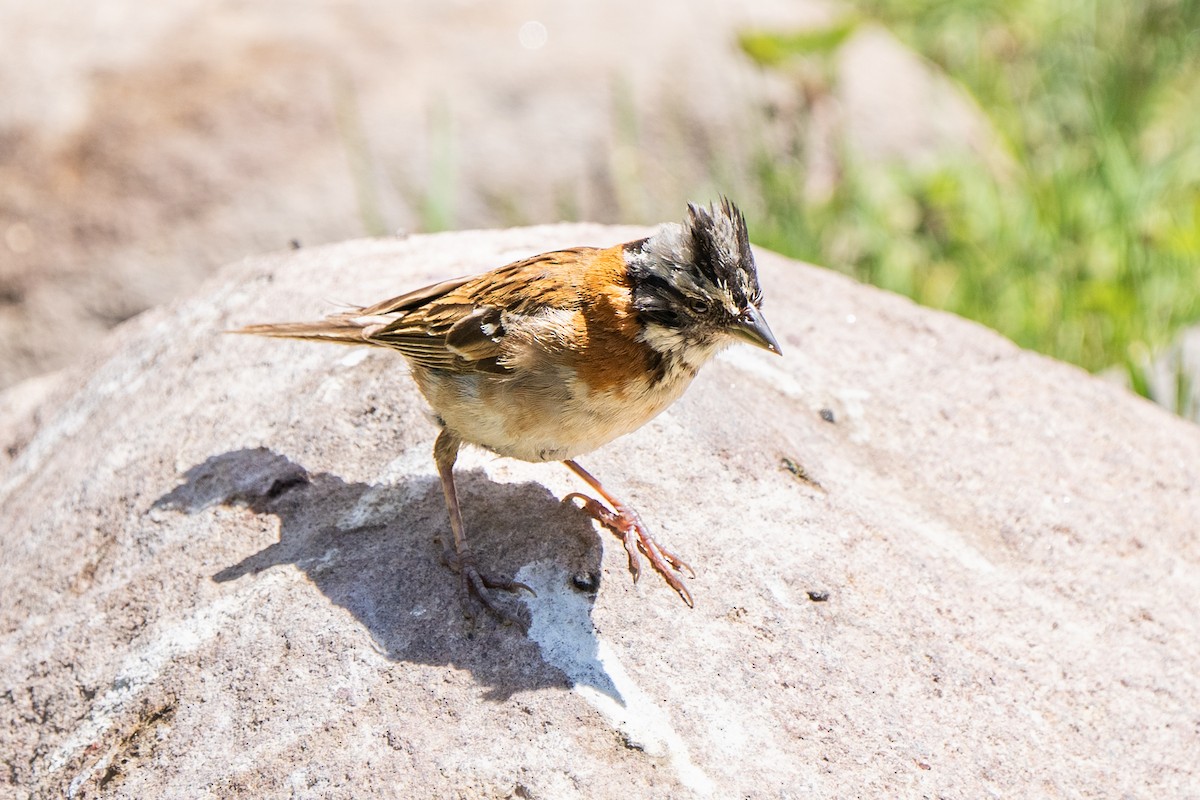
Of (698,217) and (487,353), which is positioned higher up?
(698,217)

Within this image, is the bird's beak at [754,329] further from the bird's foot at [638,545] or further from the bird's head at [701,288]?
the bird's foot at [638,545]

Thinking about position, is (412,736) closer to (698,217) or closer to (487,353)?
(487,353)

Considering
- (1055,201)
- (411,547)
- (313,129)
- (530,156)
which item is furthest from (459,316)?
(1055,201)

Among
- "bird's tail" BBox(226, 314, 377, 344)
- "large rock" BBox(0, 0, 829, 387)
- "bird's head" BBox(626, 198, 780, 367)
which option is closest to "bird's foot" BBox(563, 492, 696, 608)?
"bird's head" BBox(626, 198, 780, 367)

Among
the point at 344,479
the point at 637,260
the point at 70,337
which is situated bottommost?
the point at 70,337

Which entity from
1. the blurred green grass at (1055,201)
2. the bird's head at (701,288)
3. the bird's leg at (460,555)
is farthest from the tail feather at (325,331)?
the blurred green grass at (1055,201)

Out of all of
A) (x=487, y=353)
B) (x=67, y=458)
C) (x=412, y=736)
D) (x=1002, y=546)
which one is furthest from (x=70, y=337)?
(x=1002, y=546)
